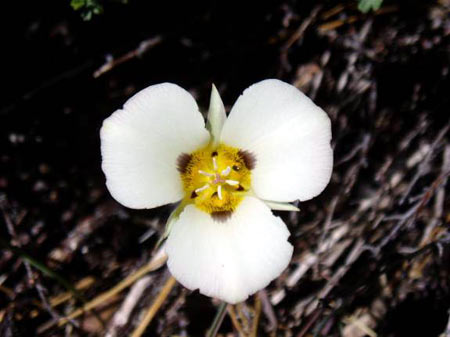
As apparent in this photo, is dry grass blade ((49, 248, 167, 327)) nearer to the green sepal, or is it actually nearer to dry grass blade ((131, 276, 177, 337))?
dry grass blade ((131, 276, 177, 337))

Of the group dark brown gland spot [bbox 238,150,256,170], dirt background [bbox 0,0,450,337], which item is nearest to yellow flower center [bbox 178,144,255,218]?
dark brown gland spot [bbox 238,150,256,170]

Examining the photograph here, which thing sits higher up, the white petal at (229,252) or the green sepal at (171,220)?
the green sepal at (171,220)

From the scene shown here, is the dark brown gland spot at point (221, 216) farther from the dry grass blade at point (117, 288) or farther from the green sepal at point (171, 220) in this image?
the dry grass blade at point (117, 288)

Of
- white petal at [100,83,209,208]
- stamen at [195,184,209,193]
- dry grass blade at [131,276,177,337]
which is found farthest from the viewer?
dry grass blade at [131,276,177,337]

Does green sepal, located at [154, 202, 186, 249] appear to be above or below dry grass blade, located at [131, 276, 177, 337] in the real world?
above

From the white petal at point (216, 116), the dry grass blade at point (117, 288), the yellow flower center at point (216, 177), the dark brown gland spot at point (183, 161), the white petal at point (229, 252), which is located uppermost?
the white petal at point (216, 116)

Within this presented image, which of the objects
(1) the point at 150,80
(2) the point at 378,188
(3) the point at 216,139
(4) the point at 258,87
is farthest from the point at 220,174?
(2) the point at 378,188

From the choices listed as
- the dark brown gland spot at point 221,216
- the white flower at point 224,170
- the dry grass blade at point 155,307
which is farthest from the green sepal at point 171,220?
the dry grass blade at point 155,307
